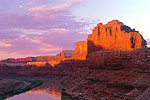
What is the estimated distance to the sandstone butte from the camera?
8381 centimetres

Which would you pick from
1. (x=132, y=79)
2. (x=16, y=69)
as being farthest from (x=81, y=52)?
(x=132, y=79)

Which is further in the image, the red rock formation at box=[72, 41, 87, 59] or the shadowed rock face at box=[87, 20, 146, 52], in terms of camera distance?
the red rock formation at box=[72, 41, 87, 59]

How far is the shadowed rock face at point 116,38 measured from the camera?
83.7 m

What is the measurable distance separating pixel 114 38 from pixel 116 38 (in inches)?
55.0

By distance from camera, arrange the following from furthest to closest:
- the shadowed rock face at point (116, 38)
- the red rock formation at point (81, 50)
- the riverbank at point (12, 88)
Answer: the red rock formation at point (81, 50) → the shadowed rock face at point (116, 38) → the riverbank at point (12, 88)

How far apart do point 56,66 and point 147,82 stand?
111870 millimetres

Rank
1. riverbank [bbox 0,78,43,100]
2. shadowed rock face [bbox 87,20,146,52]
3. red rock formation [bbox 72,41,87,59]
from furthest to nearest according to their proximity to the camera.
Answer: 1. red rock formation [bbox 72,41,87,59]
2. shadowed rock face [bbox 87,20,146,52]
3. riverbank [bbox 0,78,43,100]

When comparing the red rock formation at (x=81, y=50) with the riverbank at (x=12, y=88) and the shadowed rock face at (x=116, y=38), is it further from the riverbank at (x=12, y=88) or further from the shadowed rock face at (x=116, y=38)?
the riverbank at (x=12, y=88)

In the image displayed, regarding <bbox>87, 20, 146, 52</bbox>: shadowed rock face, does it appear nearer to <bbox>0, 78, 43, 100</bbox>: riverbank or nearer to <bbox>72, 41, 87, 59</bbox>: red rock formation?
<bbox>72, 41, 87, 59</bbox>: red rock formation

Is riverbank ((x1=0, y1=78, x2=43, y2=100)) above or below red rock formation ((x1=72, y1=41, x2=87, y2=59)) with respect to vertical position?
below

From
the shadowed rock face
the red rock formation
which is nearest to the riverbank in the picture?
the red rock formation

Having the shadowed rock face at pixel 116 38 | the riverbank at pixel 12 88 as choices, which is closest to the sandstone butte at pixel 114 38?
the shadowed rock face at pixel 116 38

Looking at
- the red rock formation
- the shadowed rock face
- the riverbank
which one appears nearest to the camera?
the riverbank

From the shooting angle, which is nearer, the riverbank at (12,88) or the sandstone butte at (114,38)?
the riverbank at (12,88)
